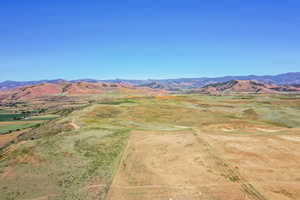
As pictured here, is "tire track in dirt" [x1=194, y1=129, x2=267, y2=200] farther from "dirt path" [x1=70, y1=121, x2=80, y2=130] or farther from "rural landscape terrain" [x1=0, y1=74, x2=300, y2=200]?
"dirt path" [x1=70, y1=121, x2=80, y2=130]

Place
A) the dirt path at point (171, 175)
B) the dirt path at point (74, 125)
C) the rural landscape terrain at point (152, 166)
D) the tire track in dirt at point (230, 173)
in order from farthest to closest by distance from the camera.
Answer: the dirt path at point (74, 125) < the rural landscape terrain at point (152, 166) < the dirt path at point (171, 175) < the tire track in dirt at point (230, 173)

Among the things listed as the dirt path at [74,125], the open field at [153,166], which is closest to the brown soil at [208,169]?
the open field at [153,166]

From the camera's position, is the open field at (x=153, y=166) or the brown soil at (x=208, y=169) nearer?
the brown soil at (x=208, y=169)

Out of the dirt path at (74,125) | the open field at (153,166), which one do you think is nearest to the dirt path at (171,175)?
the open field at (153,166)

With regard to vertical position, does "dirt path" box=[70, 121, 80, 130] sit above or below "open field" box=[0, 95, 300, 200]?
above

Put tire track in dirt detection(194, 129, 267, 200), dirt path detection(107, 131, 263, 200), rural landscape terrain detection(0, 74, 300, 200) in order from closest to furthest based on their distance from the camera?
tire track in dirt detection(194, 129, 267, 200) < dirt path detection(107, 131, 263, 200) < rural landscape terrain detection(0, 74, 300, 200)

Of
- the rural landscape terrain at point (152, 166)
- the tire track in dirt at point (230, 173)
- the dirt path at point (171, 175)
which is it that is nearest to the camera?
the tire track in dirt at point (230, 173)

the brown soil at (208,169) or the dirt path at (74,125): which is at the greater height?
the dirt path at (74,125)

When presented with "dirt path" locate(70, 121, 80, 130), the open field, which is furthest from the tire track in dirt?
"dirt path" locate(70, 121, 80, 130)

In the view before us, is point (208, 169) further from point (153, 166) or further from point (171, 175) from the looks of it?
point (153, 166)

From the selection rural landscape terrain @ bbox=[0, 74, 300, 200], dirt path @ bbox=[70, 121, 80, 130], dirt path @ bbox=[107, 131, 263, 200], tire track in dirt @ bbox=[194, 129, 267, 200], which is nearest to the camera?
tire track in dirt @ bbox=[194, 129, 267, 200]

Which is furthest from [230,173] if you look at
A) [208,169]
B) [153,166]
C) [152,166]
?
[152,166]

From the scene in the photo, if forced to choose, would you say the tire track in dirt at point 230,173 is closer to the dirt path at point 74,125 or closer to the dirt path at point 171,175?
the dirt path at point 171,175
